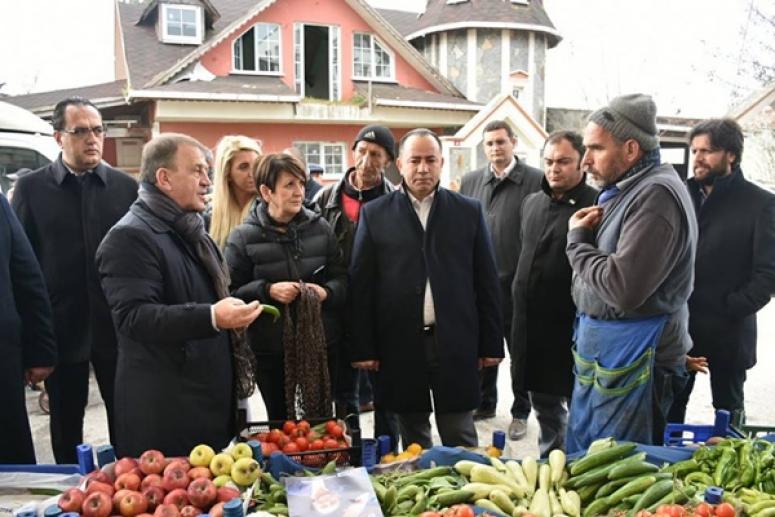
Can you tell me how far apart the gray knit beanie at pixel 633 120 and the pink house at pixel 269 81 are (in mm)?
11740

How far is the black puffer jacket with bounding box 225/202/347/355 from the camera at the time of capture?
125 inches

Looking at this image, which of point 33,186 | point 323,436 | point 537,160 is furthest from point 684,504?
point 537,160

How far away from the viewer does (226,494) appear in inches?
80.0

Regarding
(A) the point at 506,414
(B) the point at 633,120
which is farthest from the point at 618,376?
(A) the point at 506,414

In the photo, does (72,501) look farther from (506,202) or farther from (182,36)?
(182,36)

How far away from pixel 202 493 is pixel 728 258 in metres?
3.05

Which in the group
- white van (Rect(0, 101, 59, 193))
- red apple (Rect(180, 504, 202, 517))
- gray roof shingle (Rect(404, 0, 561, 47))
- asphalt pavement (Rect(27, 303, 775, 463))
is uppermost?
gray roof shingle (Rect(404, 0, 561, 47))

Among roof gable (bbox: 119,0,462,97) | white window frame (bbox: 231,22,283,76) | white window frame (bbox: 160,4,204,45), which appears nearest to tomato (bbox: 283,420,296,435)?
roof gable (bbox: 119,0,462,97)

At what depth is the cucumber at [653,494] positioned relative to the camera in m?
2.17

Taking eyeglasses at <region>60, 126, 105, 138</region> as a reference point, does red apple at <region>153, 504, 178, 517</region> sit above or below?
below

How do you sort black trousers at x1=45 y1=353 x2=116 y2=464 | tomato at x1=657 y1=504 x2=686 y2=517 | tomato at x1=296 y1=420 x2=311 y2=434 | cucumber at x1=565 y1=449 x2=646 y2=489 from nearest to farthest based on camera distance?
tomato at x1=657 y1=504 x2=686 y2=517 < cucumber at x1=565 y1=449 x2=646 y2=489 < tomato at x1=296 y1=420 x2=311 y2=434 < black trousers at x1=45 y1=353 x2=116 y2=464

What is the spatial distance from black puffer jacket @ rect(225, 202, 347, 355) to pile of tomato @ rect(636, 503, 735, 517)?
5.88 ft

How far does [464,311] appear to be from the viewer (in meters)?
3.16

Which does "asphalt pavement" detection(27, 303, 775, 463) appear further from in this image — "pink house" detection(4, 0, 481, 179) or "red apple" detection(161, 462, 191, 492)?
"pink house" detection(4, 0, 481, 179)
